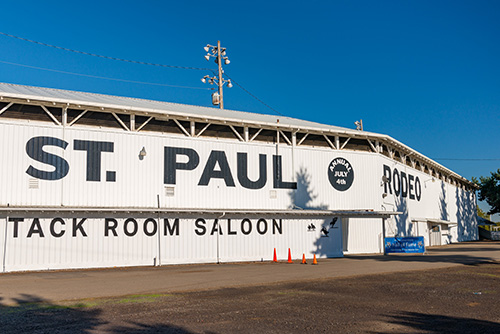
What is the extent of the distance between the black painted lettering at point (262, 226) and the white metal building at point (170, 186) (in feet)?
0.18

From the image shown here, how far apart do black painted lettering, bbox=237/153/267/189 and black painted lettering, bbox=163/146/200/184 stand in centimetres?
266

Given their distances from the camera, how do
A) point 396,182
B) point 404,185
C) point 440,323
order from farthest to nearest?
point 404,185 → point 396,182 → point 440,323

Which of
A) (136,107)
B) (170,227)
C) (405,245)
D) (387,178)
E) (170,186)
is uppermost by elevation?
(136,107)

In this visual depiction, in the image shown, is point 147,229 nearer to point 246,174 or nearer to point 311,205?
point 246,174

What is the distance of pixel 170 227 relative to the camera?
24.7 m

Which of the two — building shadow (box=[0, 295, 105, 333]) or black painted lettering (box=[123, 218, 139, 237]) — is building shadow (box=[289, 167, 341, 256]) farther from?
building shadow (box=[0, 295, 105, 333])

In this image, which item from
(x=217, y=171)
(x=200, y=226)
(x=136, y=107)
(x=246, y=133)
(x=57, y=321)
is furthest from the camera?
(x=246, y=133)

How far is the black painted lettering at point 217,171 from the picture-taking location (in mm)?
26922

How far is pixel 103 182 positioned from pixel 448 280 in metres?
16.4

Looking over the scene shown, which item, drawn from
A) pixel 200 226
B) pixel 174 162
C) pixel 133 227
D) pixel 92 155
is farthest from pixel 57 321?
pixel 174 162

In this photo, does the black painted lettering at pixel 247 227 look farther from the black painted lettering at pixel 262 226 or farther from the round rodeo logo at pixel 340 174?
the round rodeo logo at pixel 340 174

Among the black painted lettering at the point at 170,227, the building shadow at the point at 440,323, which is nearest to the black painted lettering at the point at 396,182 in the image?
the black painted lettering at the point at 170,227

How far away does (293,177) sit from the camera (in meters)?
29.8

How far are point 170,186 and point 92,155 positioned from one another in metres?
4.35
